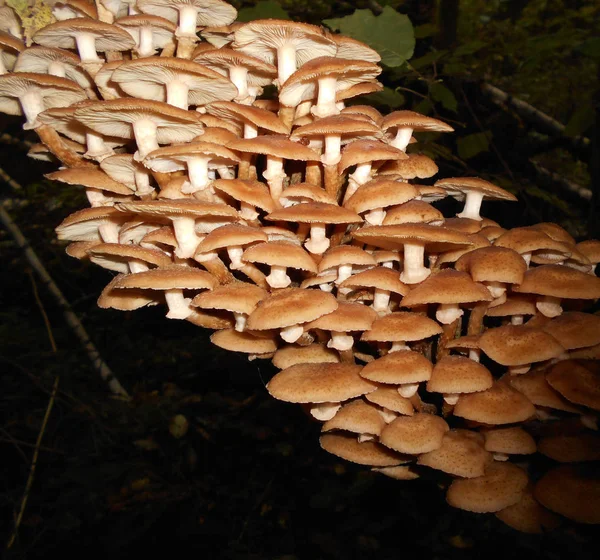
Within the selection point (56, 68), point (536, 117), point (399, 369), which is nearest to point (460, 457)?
point (399, 369)

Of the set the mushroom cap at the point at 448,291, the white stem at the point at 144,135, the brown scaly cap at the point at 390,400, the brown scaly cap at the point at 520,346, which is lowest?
the brown scaly cap at the point at 390,400

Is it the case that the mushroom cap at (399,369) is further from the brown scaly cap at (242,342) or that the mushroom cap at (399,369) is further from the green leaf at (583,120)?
the green leaf at (583,120)

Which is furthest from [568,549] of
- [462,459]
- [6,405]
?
[6,405]

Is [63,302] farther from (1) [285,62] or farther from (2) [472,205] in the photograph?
(2) [472,205]

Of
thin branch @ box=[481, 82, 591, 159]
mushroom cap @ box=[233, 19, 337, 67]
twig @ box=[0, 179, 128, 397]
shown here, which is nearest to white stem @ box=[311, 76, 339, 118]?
mushroom cap @ box=[233, 19, 337, 67]

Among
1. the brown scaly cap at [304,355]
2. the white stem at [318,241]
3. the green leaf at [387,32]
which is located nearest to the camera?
the white stem at [318,241]

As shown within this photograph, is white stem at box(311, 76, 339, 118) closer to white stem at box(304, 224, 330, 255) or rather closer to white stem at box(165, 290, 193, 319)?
white stem at box(304, 224, 330, 255)

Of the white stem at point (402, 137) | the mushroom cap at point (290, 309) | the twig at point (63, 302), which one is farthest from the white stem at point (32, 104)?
the twig at point (63, 302)
